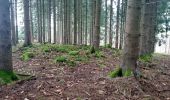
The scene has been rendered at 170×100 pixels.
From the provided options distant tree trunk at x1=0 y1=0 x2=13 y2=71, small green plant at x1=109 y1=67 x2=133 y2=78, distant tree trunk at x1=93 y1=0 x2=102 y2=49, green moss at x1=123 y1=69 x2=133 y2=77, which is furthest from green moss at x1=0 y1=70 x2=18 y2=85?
distant tree trunk at x1=93 y1=0 x2=102 y2=49

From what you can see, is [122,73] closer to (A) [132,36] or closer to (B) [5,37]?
(A) [132,36]

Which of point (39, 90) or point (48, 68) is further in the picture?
point (48, 68)

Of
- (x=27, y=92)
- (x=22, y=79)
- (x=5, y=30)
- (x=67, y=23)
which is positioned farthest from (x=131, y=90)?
(x=67, y=23)

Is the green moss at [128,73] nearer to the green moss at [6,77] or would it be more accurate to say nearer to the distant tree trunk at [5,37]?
the green moss at [6,77]

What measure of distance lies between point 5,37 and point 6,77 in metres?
1.00

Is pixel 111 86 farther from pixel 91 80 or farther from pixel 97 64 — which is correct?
pixel 97 64

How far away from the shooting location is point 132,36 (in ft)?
21.1

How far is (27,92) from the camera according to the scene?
5367 mm

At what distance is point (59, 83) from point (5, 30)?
189cm

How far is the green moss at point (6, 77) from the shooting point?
19.5 feet

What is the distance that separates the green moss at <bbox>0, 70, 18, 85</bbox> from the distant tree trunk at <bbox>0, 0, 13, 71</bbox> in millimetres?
104

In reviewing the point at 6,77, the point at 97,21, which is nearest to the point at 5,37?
the point at 6,77

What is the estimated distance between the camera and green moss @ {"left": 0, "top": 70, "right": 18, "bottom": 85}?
5.94 metres

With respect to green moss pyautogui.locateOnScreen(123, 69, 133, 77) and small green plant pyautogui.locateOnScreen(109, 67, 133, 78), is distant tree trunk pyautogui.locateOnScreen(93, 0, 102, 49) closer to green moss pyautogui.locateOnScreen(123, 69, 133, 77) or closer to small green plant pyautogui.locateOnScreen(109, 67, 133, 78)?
small green plant pyautogui.locateOnScreen(109, 67, 133, 78)
